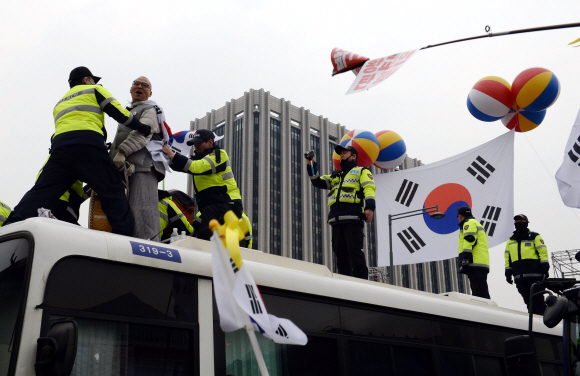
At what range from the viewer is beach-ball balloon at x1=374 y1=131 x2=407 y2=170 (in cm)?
1276

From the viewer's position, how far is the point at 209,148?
20.4 feet

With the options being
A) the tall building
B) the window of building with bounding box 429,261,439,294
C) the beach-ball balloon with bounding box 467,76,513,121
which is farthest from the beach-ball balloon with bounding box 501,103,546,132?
the window of building with bounding box 429,261,439,294

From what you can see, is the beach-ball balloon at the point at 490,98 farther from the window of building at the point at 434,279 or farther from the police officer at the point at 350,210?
the window of building at the point at 434,279

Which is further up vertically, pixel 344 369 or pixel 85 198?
pixel 85 198

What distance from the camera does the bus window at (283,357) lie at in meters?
3.50

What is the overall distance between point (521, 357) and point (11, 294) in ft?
9.63

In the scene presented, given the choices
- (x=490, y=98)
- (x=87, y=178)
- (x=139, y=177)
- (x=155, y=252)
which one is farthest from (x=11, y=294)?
(x=490, y=98)

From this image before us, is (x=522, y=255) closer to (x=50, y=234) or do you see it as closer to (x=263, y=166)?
(x=50, y=234)

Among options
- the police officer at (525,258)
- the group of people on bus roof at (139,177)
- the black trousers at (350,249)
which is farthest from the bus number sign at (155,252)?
the police officer at (525,258)

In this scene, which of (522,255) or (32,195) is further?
(522,255)

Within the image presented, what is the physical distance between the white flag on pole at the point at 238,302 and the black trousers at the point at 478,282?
19.6 ft

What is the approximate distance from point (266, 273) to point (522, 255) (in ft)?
19.5

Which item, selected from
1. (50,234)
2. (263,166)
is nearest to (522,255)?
(50,234)

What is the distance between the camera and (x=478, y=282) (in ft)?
26.7
